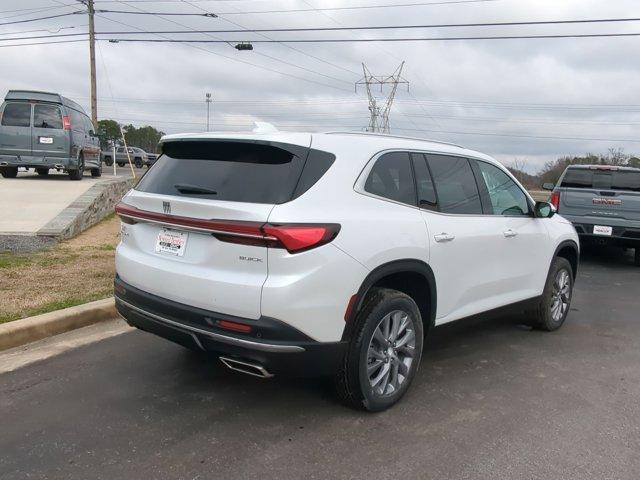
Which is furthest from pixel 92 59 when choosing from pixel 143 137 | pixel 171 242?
pixel 143 137

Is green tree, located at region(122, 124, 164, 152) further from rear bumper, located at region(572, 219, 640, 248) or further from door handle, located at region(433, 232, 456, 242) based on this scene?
door handle, located at region(433, 232, 456, 242)

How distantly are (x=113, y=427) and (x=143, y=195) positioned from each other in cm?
146

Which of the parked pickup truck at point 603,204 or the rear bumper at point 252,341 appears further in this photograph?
the parked pickup truck at point 603,204

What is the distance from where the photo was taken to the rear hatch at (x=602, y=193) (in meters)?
9.51

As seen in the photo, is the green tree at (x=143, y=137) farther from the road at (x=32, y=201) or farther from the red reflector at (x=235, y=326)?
the red reflector at (x=235, y=326)

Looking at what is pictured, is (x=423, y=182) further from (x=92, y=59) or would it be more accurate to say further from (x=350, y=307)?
(x=92, y=59)

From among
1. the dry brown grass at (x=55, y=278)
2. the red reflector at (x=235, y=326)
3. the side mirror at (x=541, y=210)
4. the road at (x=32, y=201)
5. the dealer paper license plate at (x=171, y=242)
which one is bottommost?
the dry brown grass at (x=55, y=278)

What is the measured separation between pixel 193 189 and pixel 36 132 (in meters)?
12.3

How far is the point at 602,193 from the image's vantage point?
381 inches

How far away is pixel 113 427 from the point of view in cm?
337

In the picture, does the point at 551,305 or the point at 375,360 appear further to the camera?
the point at 551,305

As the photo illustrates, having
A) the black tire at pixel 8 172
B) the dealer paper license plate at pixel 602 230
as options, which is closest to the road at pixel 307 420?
the dealer paper license plate at pixel 602 230

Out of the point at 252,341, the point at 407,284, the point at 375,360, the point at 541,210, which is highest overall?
the point at 541,210

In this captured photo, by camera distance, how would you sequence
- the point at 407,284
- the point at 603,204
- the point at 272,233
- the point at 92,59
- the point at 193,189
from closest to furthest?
the point at 272,233 < the point at 193,189 < the point at 407,284 < the point at 603,204 < the point at 92,59
